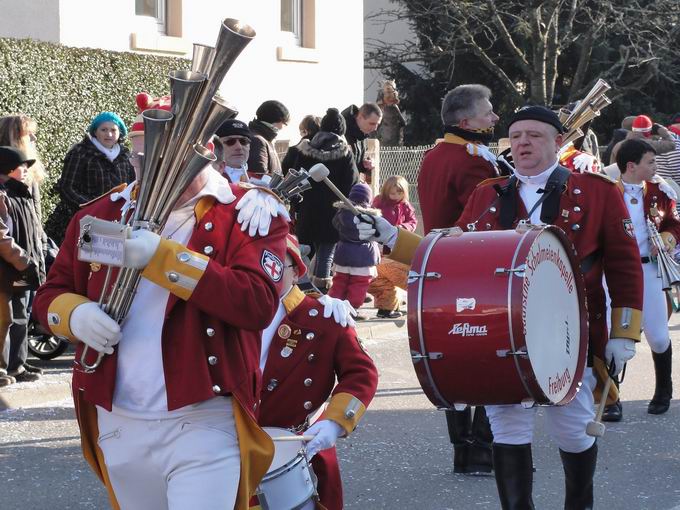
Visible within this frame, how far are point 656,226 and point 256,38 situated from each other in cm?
781

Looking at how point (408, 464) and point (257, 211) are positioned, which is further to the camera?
point (408, 464)

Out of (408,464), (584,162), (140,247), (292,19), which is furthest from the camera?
(292,19)

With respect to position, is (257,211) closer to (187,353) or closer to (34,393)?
(187,353)

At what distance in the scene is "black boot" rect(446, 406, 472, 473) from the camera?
20.1ft

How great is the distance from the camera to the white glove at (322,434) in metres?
3.79

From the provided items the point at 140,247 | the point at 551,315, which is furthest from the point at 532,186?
the point at 140,247

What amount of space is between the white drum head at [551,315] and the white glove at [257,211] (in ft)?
3.49

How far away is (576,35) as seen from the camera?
1066 inches

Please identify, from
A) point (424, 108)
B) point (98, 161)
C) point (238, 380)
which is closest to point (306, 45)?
point (98, 161)

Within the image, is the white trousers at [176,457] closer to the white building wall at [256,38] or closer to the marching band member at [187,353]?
the marching band member at [187,353]

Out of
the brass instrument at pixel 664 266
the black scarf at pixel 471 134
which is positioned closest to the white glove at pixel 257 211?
the black scarf at pixel 471 134

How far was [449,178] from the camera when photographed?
6.05 metres

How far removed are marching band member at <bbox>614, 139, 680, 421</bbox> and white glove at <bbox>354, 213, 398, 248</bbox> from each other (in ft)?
11.1

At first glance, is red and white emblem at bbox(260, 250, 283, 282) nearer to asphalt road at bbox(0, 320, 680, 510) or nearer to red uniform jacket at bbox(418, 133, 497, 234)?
asphalt road at bbox(0, 320, 680, 510)
